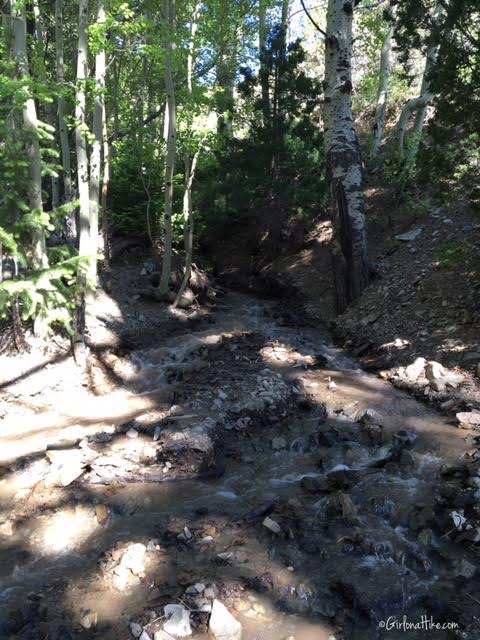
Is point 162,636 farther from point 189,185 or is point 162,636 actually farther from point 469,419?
point 189,185

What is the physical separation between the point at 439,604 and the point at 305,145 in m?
13.5

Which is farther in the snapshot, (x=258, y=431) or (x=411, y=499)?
(x=258, y=431)

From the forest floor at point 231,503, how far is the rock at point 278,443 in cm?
3

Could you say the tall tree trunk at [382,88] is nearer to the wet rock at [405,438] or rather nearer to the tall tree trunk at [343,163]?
the tall tree trunk at [343,163]

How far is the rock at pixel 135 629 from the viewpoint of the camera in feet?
11.7

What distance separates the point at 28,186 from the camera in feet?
27.3

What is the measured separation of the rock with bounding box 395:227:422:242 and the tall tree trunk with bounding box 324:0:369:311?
2084 mm

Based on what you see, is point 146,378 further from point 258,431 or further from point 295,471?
point 295,471

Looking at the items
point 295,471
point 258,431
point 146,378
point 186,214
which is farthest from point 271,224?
point 295,471

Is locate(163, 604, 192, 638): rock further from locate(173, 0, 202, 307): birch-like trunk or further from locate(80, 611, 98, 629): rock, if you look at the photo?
locate(173, 0, 202, 307): birch-like trunk

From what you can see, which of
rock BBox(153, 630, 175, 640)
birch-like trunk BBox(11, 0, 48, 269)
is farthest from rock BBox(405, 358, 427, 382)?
birch-like trunk BBox(11, 0, 48, 269)

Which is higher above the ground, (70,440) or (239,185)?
(239,185)

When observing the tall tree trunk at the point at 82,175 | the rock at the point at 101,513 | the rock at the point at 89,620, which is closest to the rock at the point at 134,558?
the rock at the point at 89,620

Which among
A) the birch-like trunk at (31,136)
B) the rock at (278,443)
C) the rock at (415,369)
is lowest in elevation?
the rock at (278,443)
